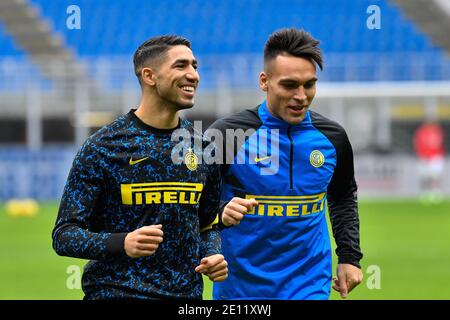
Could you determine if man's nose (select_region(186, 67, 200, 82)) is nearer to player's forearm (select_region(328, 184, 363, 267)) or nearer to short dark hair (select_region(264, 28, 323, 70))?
short dark hair (select_region(264, 28, 323, 70))

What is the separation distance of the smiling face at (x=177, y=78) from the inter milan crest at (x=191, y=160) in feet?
0.60

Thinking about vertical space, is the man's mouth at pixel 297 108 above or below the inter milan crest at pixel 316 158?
above

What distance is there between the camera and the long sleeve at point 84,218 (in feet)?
11.1

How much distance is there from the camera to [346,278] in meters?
4.33

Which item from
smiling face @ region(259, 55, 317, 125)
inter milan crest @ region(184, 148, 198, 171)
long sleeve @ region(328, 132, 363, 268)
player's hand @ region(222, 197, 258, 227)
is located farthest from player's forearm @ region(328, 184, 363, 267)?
A: inter milan crest @ region(184, 148, 198, 171)

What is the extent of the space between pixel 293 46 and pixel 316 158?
550mm

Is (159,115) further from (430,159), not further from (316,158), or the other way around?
(430,159)

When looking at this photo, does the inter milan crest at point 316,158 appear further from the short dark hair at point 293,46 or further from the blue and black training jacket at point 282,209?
the short dark hair at point 293,46

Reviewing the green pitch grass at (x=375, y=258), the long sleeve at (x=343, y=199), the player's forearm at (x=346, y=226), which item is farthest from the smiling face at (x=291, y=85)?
the green pitch grass at (x=375, y=258)

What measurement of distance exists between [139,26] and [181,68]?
24.8 m

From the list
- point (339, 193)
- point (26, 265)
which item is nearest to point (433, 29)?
point (26, 265)

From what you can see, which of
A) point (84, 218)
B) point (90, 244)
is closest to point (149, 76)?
point (84, 218)

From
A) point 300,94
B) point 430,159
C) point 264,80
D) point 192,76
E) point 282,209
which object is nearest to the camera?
point 192,76
